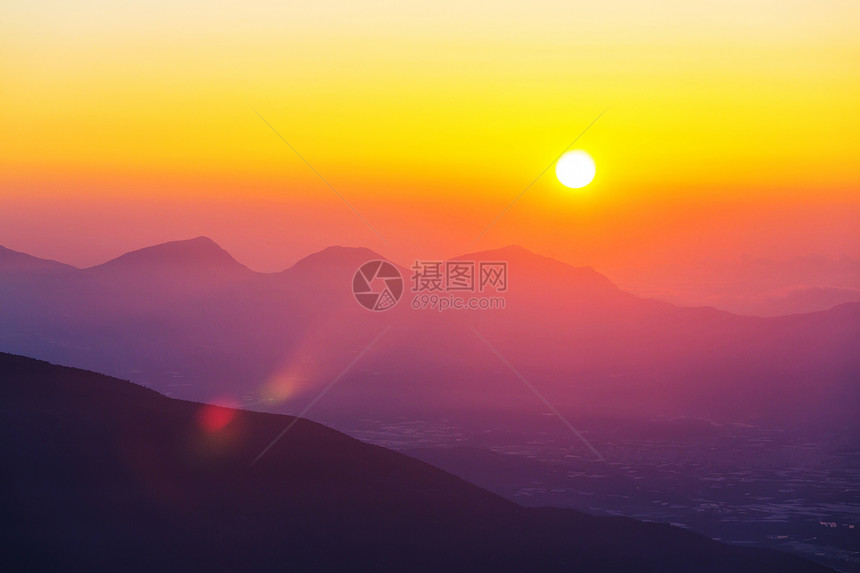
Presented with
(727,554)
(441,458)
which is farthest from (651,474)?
(727,554)

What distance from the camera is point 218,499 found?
38.0m

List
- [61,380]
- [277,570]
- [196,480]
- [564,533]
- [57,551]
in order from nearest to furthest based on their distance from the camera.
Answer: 1. [57,551]
2. [277,570]
3. [196,480]
4. [61,380]
5. [564,533]

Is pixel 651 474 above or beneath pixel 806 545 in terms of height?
above

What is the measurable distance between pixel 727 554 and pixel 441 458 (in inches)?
4432

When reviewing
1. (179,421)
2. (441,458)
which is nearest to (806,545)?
(441,458)

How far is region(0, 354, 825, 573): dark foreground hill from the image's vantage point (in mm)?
31906

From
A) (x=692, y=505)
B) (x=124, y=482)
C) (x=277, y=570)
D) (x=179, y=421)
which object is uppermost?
(x=692, y=505)

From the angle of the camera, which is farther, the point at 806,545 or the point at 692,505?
the point at 692,505

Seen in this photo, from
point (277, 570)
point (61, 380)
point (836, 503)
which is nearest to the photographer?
point (277, 570)

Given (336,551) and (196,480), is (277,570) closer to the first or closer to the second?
(336,551)

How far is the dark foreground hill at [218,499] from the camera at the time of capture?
31.9m

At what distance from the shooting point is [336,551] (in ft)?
123

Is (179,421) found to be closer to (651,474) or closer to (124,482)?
(124,482)

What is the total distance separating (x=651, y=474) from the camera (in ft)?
642
